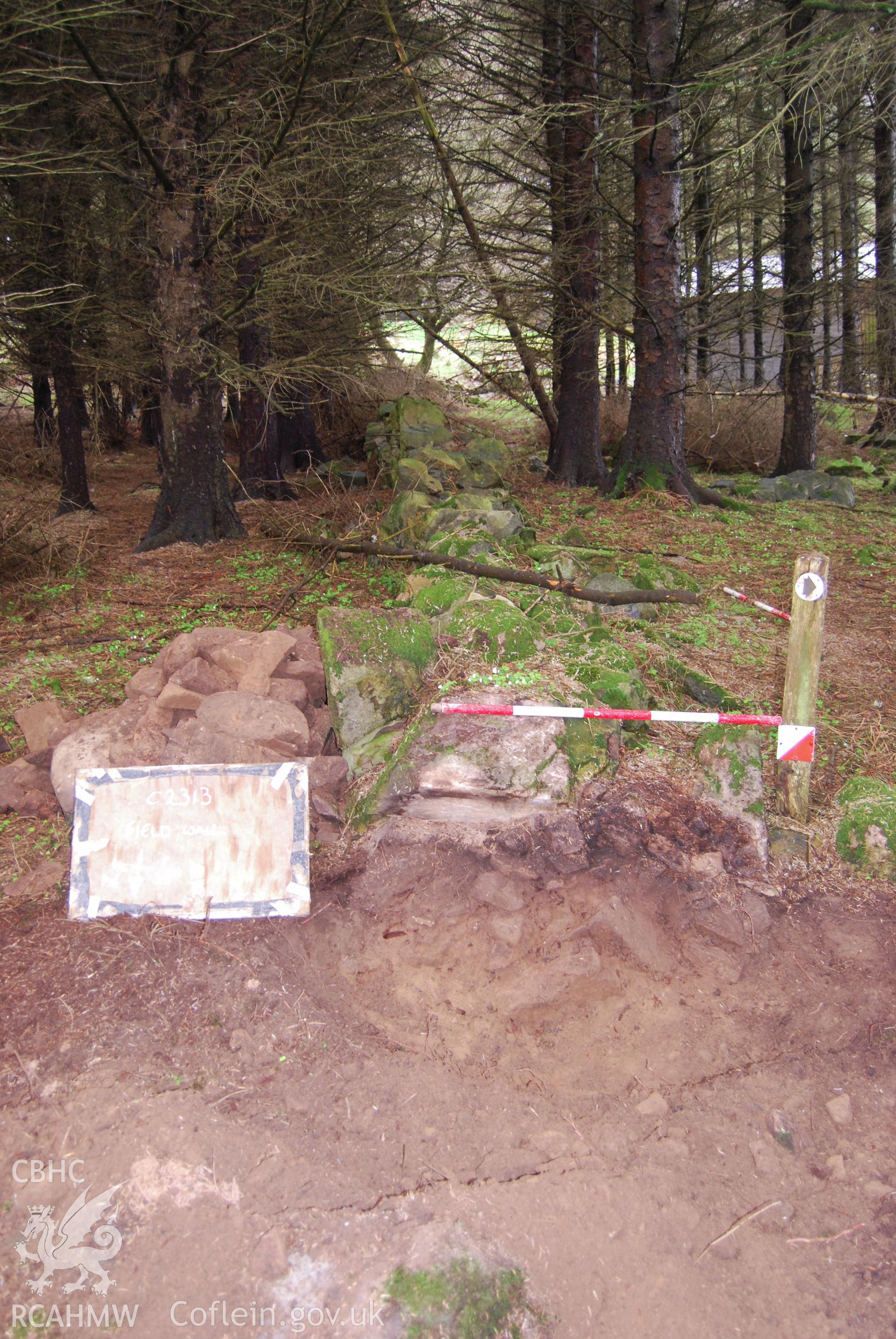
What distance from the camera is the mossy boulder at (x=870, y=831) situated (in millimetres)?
3645

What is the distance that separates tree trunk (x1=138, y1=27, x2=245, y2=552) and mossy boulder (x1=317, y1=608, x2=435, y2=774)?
417 cm

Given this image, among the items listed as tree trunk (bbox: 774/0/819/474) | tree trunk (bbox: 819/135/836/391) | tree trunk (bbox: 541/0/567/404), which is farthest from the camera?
tree trunk (bbox: 819/135/836/391)

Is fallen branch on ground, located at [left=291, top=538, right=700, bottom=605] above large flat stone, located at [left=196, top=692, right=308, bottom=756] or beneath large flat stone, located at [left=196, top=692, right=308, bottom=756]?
above

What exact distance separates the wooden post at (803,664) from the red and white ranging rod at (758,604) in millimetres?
2138

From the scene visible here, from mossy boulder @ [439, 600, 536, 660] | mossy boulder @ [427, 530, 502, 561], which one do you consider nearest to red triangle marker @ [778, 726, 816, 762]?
mossy boulder @ [439, 600, 536, 660]

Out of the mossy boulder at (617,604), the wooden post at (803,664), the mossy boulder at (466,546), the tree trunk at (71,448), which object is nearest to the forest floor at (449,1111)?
the wooden post at (803,664)

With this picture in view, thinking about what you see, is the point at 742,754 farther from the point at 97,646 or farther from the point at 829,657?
the point at 97,646

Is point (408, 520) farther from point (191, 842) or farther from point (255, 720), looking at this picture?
point (191, 842)

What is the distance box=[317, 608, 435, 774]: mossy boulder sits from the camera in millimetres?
4156

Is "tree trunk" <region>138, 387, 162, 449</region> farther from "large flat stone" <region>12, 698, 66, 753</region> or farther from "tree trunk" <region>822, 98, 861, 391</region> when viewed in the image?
"tree trunk" <region>822, 98, 861, 391</region>

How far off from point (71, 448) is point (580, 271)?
6.65 metres

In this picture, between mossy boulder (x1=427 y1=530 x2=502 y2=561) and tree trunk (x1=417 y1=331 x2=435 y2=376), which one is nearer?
mossy boulder (x1=427 y1=530 x2=502 y2=561)

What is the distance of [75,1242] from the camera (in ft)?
7.36

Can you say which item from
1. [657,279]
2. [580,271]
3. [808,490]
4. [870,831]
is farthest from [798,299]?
[870,831]
